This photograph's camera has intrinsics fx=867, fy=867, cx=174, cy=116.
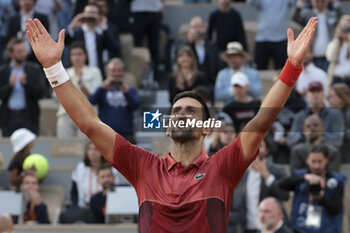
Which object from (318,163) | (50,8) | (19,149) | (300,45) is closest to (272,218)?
(318,163)

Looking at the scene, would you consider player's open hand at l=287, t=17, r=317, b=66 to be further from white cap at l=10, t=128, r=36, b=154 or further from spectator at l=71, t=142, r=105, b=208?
white cap at l=10, t=128, r=36, b=154

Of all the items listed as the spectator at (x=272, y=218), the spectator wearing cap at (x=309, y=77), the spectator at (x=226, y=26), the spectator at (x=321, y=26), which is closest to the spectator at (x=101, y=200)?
the spectator at (x=272, y=218)

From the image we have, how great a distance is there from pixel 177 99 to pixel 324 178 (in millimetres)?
4228

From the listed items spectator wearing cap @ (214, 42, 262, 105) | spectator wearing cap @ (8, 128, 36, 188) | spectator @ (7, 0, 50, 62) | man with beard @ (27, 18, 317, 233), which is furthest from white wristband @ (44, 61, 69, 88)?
spectator @ (7, 0, 50, 62)

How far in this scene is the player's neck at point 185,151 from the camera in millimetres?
4395

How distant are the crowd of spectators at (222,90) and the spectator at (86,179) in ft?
0.04

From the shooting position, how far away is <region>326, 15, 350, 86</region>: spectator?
11.0 meters

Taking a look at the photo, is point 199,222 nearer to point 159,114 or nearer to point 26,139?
point 159,114

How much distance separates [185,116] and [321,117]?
514 cm

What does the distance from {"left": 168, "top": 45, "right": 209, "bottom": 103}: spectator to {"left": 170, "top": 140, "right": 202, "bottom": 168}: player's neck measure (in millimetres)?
5290

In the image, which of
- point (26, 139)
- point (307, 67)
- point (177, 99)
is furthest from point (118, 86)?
point (177, 99)

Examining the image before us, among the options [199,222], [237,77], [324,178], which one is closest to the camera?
[199,222]

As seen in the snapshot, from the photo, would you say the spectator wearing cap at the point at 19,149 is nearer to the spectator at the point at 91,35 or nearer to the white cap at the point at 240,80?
the spectator at the point at 91,35

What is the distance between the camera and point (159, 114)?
14.1ft
